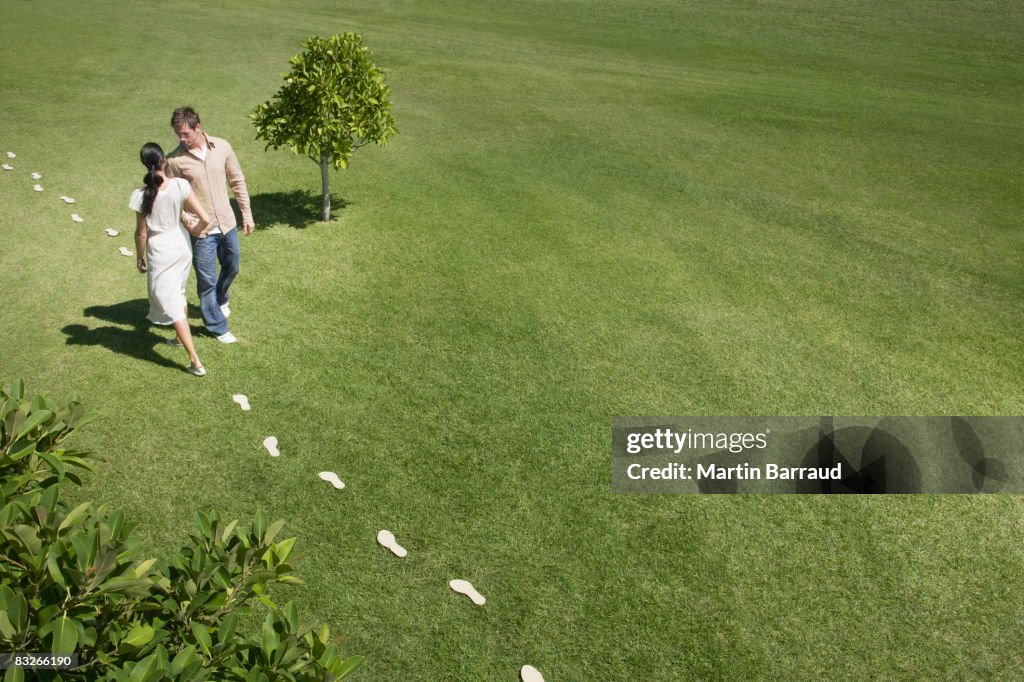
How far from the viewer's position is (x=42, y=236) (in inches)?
348

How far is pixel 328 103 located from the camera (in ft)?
30.0

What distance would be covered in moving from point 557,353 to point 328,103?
467cm

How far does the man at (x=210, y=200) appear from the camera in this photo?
255 inches

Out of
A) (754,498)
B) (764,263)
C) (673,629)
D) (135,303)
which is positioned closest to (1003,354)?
(764,263)

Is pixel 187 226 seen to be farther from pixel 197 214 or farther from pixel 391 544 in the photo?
pixel 391 544

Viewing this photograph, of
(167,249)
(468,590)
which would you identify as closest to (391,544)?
(468,590)

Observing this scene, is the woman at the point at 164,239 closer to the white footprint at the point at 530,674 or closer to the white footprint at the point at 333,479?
Answer: the white footprint at the point at 333,479

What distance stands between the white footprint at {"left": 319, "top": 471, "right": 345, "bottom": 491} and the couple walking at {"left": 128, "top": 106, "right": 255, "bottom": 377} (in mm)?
1820

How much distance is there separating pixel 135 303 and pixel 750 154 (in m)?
10.7

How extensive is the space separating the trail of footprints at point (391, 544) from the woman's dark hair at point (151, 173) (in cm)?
175

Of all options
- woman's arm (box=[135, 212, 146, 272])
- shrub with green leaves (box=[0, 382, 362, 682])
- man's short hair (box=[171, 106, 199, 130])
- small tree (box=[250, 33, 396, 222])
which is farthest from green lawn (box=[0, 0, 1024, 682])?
man's short hair (box=[171, 106, 199, 130])

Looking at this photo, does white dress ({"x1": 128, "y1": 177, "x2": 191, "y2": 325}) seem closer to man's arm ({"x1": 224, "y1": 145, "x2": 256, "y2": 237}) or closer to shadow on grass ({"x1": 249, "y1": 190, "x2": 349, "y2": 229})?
man's arm ({"x1": 224, "y1": 145, "x2": 256, "y2": 237})

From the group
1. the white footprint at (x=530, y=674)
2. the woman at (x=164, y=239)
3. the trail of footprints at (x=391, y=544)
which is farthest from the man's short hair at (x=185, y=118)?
the white footprint at (x=530, y=674)

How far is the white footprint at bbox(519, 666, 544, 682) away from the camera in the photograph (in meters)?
4.14
